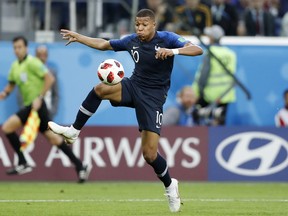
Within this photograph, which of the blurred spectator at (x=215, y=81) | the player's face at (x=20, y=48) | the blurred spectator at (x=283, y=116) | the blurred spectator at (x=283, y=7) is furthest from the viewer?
the blurred spectator at (x=283, y=7)

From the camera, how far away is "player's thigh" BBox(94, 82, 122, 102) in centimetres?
1124

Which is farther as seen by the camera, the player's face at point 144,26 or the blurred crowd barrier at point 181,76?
the blurred crowd barrier at point 181,76

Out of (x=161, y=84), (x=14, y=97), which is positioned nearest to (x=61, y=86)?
(x=14, y=97)

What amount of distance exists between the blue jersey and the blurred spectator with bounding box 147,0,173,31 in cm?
829

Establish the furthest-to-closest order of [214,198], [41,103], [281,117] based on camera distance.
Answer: [281,117], [41,103], [214,198]

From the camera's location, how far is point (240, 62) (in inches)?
791

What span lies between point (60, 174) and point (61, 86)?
2.85 m

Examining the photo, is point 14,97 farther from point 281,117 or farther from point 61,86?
point 281,117

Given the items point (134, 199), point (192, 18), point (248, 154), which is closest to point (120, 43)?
point (134, 199)

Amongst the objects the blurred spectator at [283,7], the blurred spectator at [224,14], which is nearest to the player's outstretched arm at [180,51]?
the blurred spectator at [224,14]

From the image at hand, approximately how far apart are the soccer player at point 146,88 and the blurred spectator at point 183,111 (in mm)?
6717

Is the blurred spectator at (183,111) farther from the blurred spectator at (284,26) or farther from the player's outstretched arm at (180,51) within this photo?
the player's outstretched arm at (180,51)

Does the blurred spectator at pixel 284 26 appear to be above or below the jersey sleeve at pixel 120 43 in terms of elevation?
below

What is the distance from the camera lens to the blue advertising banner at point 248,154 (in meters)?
17.3
